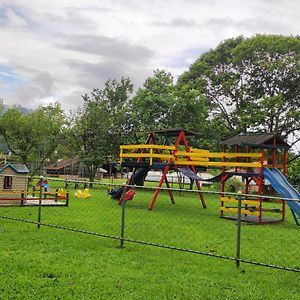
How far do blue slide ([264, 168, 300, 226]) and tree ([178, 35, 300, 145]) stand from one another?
16653mm

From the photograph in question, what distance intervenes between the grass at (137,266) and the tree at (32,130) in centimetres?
2030

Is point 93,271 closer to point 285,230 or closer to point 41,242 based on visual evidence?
point 41,242

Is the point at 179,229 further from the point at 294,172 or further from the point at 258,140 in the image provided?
the point at 294,172

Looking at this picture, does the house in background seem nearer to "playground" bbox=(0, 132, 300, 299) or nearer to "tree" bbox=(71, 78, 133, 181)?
"playground" bbox=(0, 132, 300, 299)

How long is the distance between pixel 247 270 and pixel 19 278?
3.69 metres

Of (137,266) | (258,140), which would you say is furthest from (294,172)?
(137,266)

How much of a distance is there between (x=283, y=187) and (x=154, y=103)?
19587 millimetres

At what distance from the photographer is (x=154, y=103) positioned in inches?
1292

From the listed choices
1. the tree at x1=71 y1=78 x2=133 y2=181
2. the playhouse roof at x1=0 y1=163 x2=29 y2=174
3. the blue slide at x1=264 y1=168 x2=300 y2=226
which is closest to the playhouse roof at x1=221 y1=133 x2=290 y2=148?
the blue slide at x1=264 y1=168 x2=300 y2=226

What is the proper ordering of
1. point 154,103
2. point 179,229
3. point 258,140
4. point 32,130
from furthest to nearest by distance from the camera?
point 154,103 → point 32,130 → point 258,140 → point 179,229

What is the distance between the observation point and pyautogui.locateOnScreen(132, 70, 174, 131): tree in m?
32.7

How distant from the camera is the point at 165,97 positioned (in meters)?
32.9

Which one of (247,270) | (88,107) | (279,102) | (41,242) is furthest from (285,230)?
(88,107)

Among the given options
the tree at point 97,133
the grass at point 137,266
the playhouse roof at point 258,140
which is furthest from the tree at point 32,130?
the grass at point 137,266
